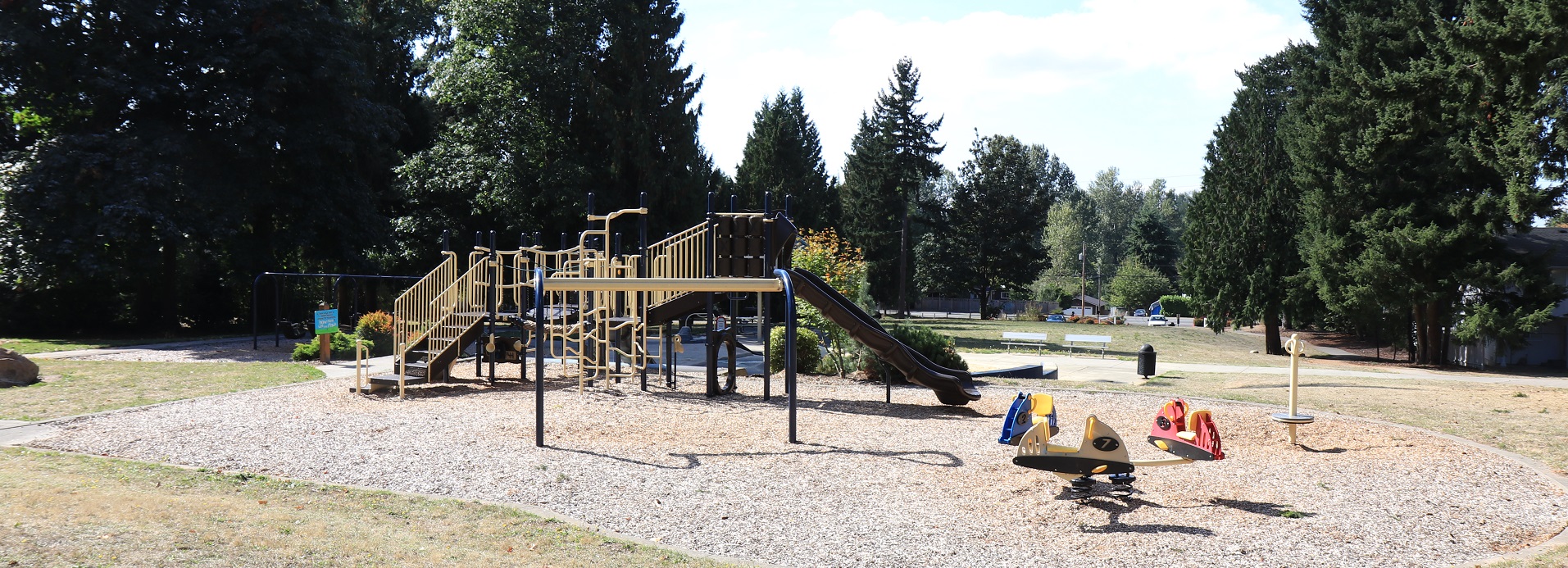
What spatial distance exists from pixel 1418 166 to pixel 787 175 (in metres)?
35.5

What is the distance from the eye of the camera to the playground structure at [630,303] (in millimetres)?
11812

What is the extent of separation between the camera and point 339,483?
25.5 ft

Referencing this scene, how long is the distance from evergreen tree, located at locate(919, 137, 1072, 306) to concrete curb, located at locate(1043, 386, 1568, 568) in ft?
147

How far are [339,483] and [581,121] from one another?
1008 inches

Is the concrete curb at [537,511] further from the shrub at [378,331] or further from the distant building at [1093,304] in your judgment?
the distant building at [1093,304]

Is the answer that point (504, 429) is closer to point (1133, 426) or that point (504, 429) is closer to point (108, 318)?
point (1133, 426)

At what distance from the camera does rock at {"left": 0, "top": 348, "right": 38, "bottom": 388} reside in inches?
547

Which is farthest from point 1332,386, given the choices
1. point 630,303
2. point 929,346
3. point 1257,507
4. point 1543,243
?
point 1543,243

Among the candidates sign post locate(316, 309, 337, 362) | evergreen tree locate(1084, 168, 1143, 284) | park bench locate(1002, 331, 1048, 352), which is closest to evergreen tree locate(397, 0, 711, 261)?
park bench locate(1002, 331, 1048, 352)

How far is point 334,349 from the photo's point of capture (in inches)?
782

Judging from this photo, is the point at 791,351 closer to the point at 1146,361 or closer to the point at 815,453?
the point at 815,453

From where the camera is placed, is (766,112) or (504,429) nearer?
(504,429)

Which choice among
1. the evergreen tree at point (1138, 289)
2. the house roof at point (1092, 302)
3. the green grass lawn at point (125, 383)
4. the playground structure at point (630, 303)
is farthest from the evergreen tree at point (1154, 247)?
the green grass lawn at point (125, 383)


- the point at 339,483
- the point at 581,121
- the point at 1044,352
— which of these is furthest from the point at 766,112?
the point at 339,483
